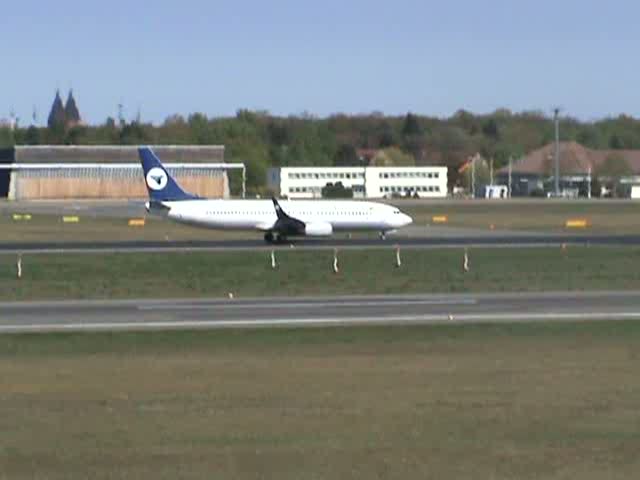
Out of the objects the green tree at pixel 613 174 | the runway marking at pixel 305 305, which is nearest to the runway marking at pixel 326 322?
the runway marking at pixel 305 305

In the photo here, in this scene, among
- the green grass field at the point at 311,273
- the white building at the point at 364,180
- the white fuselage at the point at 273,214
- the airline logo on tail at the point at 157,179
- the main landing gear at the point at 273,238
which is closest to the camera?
the green grass field at the point at 311,273

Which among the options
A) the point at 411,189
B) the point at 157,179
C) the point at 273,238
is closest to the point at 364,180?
the point at 411,189

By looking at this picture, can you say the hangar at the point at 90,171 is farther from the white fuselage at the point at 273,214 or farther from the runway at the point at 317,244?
the runway at the point at 317,244

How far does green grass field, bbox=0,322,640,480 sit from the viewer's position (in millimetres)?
19125

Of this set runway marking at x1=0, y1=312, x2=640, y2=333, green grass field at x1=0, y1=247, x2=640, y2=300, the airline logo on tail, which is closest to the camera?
runway marking at x1=0, y1=312, x2=640, y2=333

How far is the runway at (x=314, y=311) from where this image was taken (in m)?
37.8

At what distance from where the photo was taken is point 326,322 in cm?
A: 3784

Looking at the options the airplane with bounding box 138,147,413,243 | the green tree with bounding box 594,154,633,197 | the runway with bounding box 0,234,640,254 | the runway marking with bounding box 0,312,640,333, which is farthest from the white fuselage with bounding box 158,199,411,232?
the green tree with bounding box 594,154,633,197

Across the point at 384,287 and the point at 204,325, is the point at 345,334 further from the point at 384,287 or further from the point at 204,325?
the point at 384,287

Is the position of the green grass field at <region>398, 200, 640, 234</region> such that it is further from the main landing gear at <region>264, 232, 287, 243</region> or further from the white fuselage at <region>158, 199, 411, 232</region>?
the main landing gear at <region>264, 232, 287, 243</region>

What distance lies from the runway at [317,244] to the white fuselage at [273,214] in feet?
3.14

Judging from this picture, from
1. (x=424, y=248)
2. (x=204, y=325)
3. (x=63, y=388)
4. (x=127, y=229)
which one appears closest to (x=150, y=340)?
(x=204, y=325)

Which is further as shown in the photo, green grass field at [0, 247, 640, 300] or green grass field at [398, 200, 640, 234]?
green grass field at [398, 200, 640, 234]

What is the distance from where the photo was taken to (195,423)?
22172 mm
